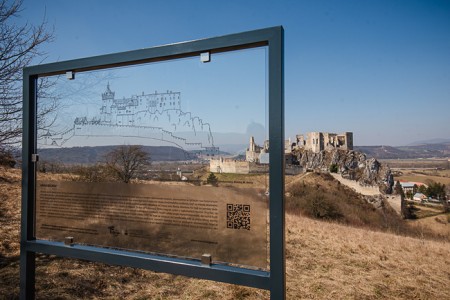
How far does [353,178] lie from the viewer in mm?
53781

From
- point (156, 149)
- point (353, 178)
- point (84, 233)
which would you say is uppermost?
point (156, 149)

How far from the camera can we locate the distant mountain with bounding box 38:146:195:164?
272 centimetres

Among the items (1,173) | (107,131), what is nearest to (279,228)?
(107,131)

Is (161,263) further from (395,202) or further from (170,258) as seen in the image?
(395,202)

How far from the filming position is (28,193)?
127 inches

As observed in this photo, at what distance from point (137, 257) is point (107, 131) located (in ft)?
4.22

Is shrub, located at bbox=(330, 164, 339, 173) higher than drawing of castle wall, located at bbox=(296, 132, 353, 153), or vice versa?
drawing of castle wall, located at bbox=(296, 132, 353, 153)

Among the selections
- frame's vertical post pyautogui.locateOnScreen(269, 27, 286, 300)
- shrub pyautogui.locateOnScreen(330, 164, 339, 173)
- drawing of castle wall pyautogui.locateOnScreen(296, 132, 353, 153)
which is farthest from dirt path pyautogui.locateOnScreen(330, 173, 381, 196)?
frame's vertical post pyautogui.locateOnScreen(269, 27, 286, 300)

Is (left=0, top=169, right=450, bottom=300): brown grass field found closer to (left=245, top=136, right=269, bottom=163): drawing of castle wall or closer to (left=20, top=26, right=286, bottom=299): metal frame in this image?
(left=20, top=26, right=286, bottom=299): metal frame

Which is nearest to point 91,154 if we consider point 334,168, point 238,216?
point 238,216

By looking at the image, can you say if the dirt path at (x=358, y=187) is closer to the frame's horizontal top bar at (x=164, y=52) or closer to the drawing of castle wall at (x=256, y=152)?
the drawing of castle wall at (x=256, y=152)

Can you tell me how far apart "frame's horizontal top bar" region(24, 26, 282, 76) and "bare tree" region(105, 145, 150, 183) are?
33.6 inches

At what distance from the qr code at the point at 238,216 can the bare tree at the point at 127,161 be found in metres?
0.97

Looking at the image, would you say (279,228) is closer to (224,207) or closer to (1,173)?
(224,207)
